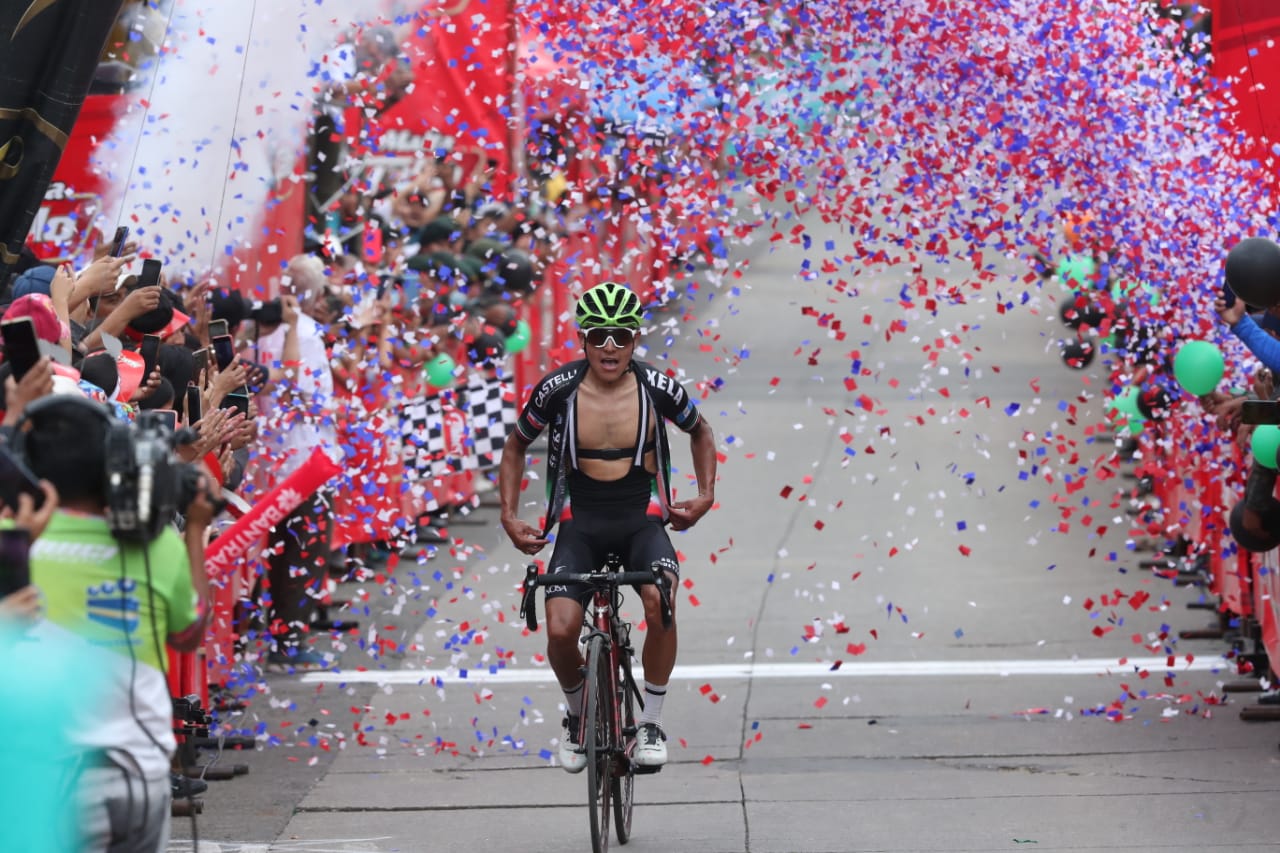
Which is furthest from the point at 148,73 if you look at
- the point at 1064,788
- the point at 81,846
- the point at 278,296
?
the point at 81,846

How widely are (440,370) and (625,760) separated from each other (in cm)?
589

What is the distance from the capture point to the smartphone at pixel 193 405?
306 inches

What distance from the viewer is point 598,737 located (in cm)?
703

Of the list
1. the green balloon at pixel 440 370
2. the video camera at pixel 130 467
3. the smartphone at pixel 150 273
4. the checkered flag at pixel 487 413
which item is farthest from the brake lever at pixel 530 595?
the checkered flag at pixel 487 413

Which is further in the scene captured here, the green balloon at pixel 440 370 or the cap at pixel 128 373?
the green balloon at pixel 440 370

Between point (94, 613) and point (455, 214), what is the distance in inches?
279

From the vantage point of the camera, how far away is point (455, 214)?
1120cm

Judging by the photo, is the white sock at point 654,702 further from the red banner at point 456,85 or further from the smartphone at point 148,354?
the red banner at point 456,85

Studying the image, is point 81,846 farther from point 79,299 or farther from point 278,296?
point 278,296

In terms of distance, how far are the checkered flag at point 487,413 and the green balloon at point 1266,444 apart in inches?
247

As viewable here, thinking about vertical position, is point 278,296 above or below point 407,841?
above

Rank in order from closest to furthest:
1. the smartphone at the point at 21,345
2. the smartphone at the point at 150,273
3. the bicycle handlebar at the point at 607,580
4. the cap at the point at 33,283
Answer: the smartphone at the point at 21,345, the bicycle handlebar at the point at 607,580, the cap at the point at 33,283, the smartphone at the point at 150,273

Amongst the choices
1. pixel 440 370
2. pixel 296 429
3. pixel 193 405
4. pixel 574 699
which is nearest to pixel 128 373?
pixel 193 405

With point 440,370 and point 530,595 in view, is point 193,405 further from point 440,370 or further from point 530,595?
point 440,370
